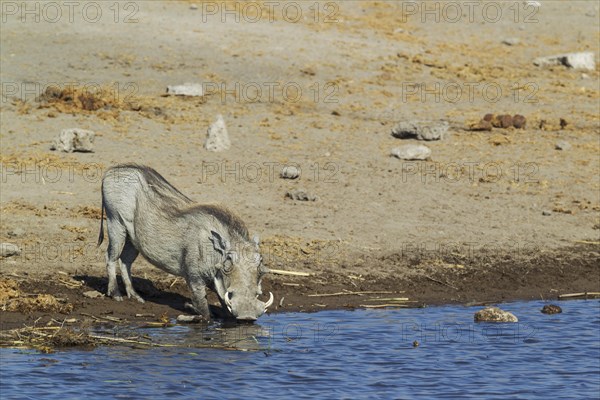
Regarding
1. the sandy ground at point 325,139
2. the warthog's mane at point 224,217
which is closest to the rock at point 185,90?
the sandy ground at point 325,139

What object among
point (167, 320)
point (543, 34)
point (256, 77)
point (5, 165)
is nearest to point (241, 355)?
point (167, 320)

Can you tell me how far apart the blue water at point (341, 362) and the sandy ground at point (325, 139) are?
0.98m

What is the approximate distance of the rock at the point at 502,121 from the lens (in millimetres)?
21547

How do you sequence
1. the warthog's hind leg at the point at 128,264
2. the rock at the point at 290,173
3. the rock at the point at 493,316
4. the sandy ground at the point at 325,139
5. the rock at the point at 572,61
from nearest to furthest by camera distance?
1. the warthog's hind leg at the point at 128,264
2. the rock at the point at 493,316
3. the sandy ground at the point at 325,139
4. the rock at the point at 290,173
5. the rock at the point at 572,61

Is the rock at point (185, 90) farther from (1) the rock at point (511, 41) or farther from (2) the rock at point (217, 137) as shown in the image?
(1) the rock at point (511, 41)

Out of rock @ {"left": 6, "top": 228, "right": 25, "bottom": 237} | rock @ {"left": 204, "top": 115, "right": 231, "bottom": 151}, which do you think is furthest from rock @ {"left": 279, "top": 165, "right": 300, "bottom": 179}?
rock @ {"left": 6, "top": 228, "right": 25, "bottom": 237}

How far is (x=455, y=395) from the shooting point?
1116cm

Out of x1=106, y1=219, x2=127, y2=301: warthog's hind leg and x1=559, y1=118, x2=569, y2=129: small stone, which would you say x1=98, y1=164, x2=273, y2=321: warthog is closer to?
x1=106, y1=219, x2=127, y2=301: warthog's hind leg

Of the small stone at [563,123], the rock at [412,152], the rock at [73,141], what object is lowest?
the rock at [412,152]

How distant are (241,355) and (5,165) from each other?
734cm

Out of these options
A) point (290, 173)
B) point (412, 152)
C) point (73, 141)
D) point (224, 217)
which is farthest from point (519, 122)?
point (224, 217)

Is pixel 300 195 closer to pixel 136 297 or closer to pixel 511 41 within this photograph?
pixel 136 297

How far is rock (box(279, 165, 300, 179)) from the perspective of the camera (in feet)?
59.9

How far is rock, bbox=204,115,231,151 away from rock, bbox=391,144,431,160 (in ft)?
9.34
